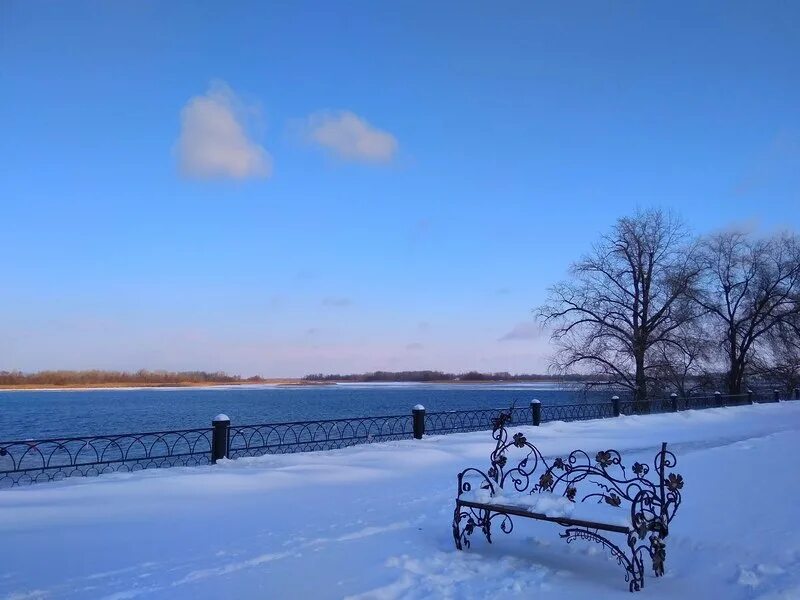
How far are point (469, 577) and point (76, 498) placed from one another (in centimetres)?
522

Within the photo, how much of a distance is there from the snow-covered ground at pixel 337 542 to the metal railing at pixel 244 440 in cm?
236

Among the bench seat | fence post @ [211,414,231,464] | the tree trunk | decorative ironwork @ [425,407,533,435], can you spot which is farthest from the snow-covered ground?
the tree trunk

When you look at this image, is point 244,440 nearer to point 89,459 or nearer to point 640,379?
point 89,459

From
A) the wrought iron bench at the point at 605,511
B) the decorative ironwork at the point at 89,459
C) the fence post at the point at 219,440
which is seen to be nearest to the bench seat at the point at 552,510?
the wrought iron bench at the point at 605,511

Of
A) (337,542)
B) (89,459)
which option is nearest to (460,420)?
(89,459)

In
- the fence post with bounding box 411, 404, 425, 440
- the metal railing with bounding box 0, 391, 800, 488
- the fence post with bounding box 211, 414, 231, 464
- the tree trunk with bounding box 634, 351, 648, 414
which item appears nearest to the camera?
the fence post with bounding box 211, 414, 231, 464

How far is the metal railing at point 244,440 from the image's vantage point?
12305 mm

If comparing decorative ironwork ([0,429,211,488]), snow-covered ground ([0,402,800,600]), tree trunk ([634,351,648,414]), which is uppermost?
tree trunk ([634,351,648,414])

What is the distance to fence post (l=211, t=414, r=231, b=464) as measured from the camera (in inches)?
446

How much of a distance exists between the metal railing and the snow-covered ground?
236 centimetres

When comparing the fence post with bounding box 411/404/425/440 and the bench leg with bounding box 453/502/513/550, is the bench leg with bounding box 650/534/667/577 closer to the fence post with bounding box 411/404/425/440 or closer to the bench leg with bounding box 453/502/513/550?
the bench leg with bounding box 453/502/513/550

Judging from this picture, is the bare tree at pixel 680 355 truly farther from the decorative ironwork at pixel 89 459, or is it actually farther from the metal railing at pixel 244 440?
the decorative ironwork at pixel 89 459

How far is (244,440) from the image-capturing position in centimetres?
1670

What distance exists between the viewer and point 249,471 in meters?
10.1
